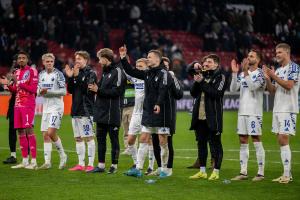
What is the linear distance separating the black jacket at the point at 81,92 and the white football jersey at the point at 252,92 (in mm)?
3047

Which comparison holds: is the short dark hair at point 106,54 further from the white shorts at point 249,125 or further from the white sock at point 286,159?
the white sock at point 286,159

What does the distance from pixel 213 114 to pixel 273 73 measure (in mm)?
1404

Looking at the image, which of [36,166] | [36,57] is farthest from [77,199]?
[36,57]

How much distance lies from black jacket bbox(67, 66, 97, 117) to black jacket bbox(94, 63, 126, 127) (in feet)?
1.61

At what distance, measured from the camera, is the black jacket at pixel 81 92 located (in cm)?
1495

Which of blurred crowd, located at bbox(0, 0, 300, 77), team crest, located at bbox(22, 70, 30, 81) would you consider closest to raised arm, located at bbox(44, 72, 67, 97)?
team crest, located at bbox(22, 70, 30, 81)

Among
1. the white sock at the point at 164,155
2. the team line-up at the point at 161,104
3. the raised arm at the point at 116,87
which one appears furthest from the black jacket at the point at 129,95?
the white sock at the point at 164,155

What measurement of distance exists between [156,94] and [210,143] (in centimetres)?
132

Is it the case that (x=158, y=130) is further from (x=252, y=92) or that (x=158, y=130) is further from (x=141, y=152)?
(x=252, y=92)

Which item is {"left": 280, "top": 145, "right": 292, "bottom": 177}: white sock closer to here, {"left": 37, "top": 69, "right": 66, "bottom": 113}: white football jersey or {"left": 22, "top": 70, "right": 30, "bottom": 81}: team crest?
{"left": 37, "top": 69, "right": 66, "bottom": 113}: white football jersey

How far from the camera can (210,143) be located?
543 inches

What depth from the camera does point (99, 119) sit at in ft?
47.2

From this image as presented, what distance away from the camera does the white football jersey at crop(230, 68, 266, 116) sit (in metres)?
13.5

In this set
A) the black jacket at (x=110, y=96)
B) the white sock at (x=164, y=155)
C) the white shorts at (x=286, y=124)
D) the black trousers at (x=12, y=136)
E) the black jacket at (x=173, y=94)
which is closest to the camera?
the white shorts at (x=286, y=124)
